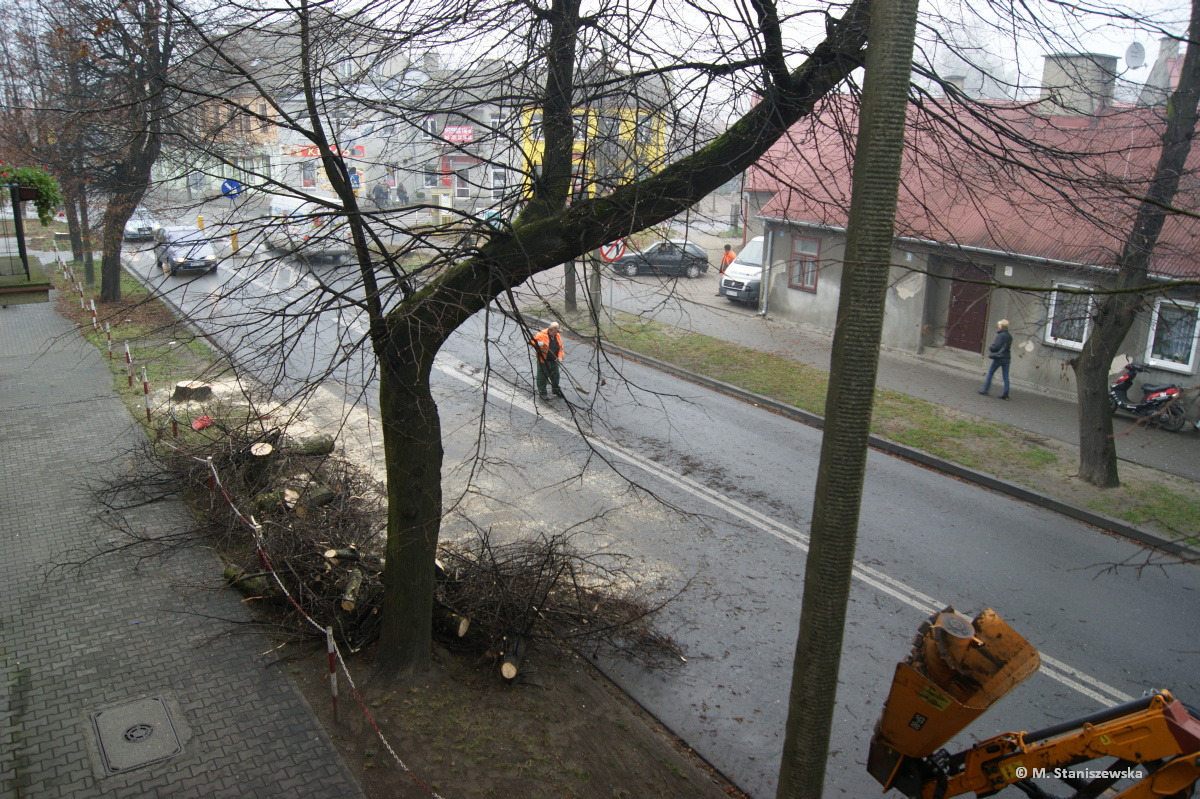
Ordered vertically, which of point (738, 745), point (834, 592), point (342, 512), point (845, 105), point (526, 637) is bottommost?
point (738, 745)

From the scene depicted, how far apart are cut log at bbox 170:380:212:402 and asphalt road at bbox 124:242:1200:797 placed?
2.69 meters

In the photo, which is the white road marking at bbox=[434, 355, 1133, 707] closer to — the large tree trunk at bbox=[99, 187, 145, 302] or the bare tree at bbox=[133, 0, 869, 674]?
the bare tree at bbox=[133, 0, 869, 674]

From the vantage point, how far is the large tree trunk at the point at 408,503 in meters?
5.83

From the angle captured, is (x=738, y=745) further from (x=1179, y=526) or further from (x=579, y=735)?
(x=1179, y=526)

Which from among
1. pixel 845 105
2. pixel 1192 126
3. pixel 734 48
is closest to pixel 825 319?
pixel 1192 126

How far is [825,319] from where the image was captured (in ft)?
68.5

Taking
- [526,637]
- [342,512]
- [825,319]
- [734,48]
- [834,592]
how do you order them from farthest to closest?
[825,319] < [342,512] < [526,637] < [734,48] < [834,592]

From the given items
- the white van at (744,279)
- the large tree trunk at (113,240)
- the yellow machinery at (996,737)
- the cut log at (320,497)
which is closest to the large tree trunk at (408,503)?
the cut log at (320,497)

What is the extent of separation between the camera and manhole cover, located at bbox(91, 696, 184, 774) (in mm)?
5602

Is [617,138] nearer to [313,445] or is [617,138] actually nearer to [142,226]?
[313,445]

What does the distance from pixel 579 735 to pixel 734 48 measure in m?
5.14

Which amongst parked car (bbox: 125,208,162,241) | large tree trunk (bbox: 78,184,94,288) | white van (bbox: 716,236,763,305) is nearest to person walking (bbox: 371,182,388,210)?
parked car (bbox: 125,208,162,241)

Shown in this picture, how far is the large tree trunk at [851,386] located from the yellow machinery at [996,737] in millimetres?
736

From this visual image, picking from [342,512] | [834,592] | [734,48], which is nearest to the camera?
[834,592]
